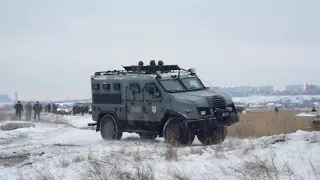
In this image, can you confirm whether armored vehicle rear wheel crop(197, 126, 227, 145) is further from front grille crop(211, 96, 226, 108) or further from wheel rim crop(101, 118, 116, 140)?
wheel rim crop(101, 118, 116, 140)

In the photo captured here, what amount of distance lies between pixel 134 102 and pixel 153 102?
1.05 metres

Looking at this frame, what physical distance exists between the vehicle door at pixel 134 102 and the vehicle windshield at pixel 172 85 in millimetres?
1074

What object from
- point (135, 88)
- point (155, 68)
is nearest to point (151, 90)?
point (135, 88)

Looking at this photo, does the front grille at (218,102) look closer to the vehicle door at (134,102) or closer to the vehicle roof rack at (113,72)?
the vehicle door at (134,102)

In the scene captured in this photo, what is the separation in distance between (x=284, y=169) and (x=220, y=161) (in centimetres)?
159

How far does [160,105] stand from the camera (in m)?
16.5

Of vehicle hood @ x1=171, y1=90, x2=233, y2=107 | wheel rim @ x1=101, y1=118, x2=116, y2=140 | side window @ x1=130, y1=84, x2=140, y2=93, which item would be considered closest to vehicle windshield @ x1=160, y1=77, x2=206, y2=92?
vehicle hood @ x1=171, y1=90, x2=233, y2=107

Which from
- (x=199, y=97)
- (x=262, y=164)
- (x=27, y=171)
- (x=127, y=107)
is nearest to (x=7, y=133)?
(x=127, y=107)

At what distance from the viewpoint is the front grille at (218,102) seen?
15.5 metres

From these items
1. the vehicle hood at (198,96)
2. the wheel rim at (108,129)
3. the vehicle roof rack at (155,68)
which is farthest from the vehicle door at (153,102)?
the wheel rim at (108,129)

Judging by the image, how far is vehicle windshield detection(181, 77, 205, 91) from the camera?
1705 centimetres

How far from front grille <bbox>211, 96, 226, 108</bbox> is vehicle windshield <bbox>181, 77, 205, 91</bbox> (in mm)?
1481

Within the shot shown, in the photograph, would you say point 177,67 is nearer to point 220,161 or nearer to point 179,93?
point 179,93

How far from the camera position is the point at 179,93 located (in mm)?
16375
